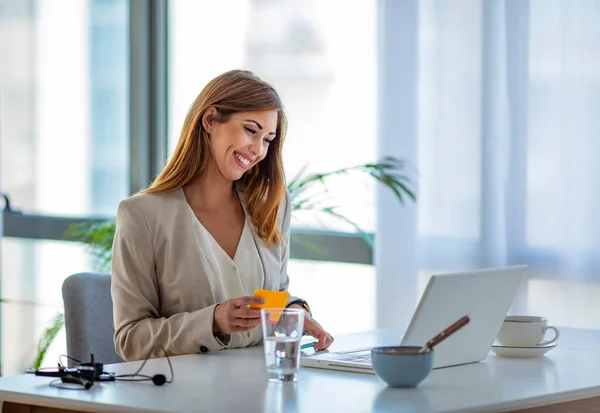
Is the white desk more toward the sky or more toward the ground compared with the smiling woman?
more toward the ground

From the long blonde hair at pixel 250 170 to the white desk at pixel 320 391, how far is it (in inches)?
22.3

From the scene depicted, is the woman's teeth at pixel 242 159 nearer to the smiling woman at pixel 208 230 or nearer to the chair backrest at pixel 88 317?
the smiling woman at pixel 208 230

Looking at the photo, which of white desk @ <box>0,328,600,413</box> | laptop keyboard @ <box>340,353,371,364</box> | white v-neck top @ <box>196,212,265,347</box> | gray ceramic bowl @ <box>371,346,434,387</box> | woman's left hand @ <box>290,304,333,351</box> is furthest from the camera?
white v-neck top @ <box>196,212,265,347</box>

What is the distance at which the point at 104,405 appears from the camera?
1.66 meters

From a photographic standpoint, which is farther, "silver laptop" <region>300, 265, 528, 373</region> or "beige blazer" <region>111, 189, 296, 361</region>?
"beige blazer" <region>111, 189, 296, 361</region>

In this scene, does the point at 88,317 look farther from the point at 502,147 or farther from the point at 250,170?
the point at 502,147

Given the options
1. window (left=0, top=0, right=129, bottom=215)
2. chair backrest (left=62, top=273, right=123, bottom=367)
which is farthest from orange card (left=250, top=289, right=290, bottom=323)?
window (left=0, top=0, right=129, bottom=215)

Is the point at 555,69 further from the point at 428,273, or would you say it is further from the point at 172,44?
the point at 172,44

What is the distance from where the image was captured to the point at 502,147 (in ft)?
10.5

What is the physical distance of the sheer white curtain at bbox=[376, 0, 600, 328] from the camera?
3.04m

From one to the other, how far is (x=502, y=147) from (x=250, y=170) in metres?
0.96

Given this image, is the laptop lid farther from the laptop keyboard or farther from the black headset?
the black headset

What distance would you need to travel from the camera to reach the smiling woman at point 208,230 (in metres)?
2.32

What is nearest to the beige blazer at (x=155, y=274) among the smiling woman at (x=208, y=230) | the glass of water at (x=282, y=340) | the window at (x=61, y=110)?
the smiling woman at (x=208, y=230)
